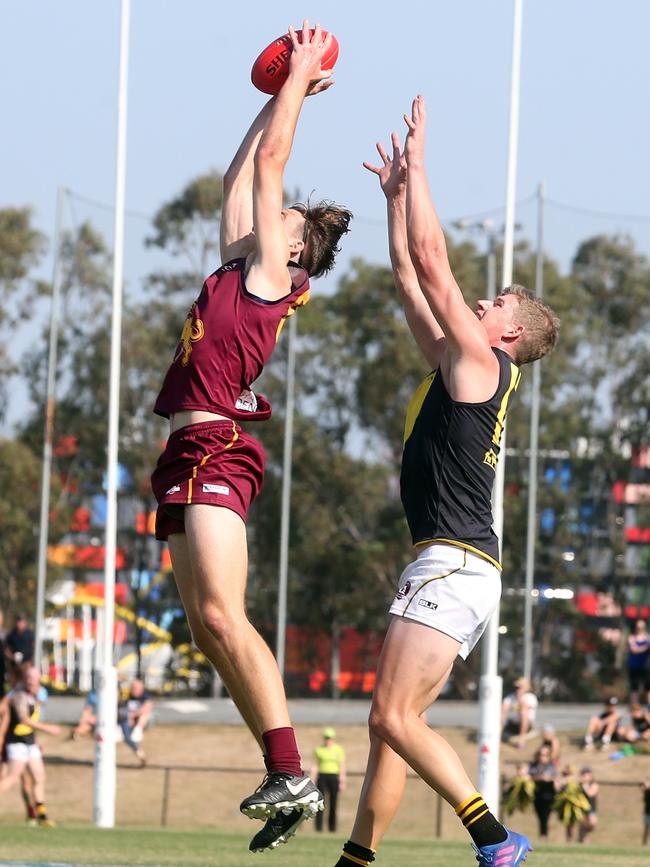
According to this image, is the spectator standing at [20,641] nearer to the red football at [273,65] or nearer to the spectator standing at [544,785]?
the spectator standing at [544,785]

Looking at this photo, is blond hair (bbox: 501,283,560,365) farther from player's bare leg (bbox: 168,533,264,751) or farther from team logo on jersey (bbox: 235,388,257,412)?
player's bare leg (bbox: 168,533,264,751)

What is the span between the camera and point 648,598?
35531 millimetres

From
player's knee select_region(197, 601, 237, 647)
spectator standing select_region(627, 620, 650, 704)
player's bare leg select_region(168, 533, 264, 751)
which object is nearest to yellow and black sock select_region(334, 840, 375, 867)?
player's bare leg select_region(168, 533, 264, 751)

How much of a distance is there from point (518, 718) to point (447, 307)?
22.1 metres

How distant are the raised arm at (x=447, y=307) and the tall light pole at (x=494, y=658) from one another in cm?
1254

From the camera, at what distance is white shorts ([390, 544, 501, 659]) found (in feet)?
20.7

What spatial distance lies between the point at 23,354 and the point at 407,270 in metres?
35.4

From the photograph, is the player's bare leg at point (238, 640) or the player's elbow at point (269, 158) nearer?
the player's bare leg at point (238, 640)

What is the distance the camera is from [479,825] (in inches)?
245

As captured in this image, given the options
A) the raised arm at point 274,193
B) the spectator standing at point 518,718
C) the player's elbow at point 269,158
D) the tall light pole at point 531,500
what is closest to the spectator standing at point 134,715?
the spectator standing at point 518,718

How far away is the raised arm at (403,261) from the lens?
7043mm

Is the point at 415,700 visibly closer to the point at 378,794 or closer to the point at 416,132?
the point at 378,794

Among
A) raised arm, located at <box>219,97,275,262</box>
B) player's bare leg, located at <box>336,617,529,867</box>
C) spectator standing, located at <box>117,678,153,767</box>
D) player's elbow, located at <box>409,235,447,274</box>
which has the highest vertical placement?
raised arm, located at <box>219,97,275,262</box>

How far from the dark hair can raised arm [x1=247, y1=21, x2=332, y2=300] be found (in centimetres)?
22
